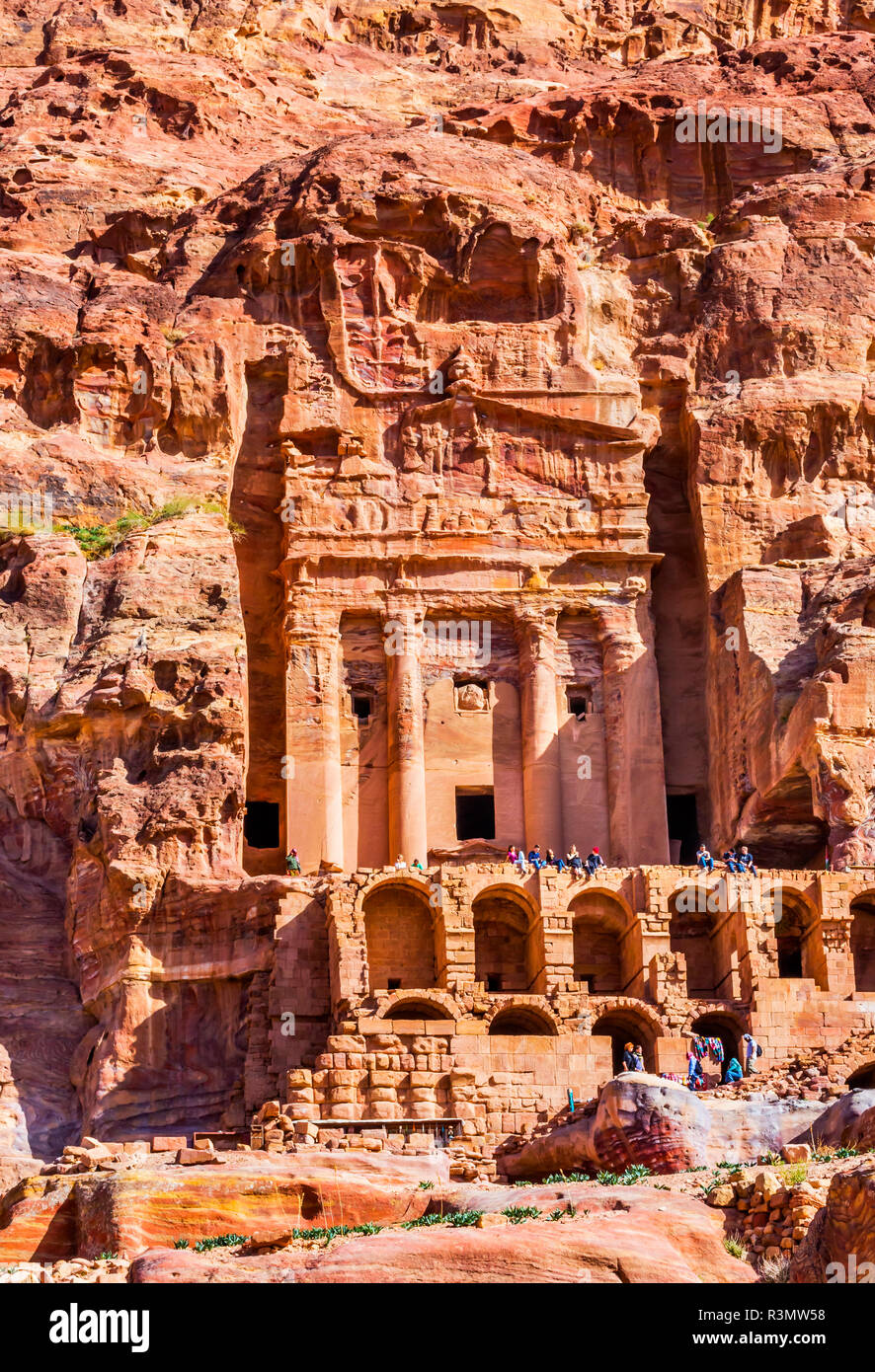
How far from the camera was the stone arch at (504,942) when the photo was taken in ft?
198

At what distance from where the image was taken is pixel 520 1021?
5703 cm

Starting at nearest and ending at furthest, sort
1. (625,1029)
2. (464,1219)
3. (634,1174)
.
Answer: (464,1219), (634,1174), (625,1029)

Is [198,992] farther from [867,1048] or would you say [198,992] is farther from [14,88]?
[14,88]

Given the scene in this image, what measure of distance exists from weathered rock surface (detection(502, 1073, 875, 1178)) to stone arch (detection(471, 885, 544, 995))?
13680mm

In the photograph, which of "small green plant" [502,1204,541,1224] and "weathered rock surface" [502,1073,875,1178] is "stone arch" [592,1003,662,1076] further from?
"small green plant" [502,1204,541,1224]

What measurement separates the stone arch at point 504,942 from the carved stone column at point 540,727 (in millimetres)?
4814

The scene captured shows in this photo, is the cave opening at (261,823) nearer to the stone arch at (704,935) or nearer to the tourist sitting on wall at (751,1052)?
the stone arch at (704,935)

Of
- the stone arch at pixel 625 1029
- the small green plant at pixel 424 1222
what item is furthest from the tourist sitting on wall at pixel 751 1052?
the small green plant at pixel 424 1222

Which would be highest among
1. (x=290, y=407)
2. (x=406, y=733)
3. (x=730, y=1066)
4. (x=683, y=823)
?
(x=290, y=407)

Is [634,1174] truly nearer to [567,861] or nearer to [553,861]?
[553,861]

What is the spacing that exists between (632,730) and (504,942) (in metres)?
9.22
